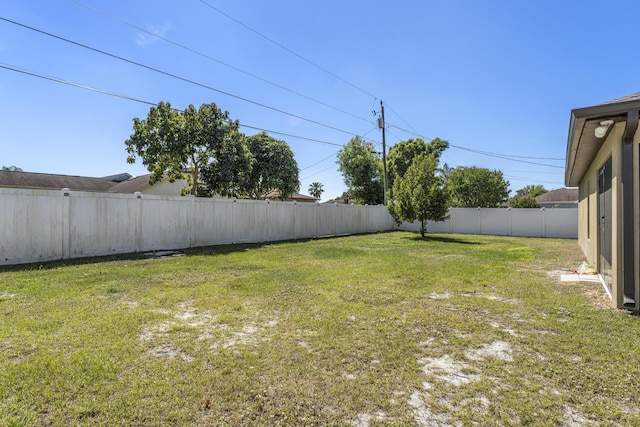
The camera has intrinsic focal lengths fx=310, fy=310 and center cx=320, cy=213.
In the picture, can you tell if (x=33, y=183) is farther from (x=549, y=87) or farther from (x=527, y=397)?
(x=549, y=87)

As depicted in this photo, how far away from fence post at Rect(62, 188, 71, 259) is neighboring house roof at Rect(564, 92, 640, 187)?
1076cm

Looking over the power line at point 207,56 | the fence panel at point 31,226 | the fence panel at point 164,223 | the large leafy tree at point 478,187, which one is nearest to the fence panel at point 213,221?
the fence panel at point 164,223

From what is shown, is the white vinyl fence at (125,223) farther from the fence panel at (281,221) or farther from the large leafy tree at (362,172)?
the large leafy tree at (362,172)

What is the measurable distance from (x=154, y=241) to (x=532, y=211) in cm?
1851

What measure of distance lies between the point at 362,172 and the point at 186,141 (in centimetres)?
1718

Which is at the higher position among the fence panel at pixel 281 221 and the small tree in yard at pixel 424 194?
the small tree in yard at pixel 424 194

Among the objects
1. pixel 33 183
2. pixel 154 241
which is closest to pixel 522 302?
pixel 154 241

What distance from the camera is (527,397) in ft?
7.14

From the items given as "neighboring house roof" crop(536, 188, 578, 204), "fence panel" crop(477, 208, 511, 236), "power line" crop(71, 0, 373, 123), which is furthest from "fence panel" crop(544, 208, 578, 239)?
"neighboring house roof" crop(536, 188, 578, 204)

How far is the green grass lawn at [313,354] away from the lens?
2033 millimetres

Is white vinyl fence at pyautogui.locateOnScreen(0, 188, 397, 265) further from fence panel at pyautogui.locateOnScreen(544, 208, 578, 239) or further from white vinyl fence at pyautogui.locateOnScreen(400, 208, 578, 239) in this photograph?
fence panel at pyautogui.locateOnScreen(544, 208, 578, 239)

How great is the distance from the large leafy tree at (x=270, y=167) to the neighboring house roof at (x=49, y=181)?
1427cm

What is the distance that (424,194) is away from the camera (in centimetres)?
1548

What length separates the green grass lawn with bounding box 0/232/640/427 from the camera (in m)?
2.03
